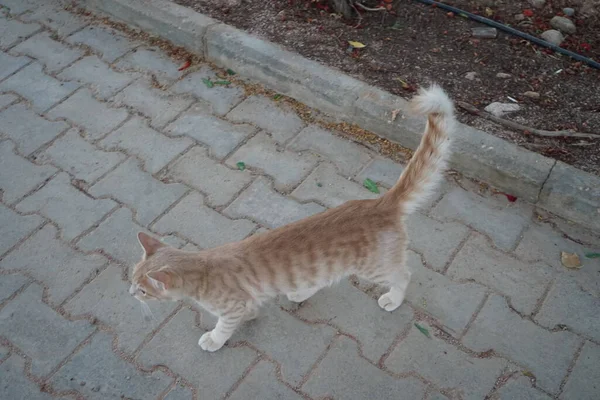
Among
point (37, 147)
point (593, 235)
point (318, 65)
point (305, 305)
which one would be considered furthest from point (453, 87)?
point (37, 147)

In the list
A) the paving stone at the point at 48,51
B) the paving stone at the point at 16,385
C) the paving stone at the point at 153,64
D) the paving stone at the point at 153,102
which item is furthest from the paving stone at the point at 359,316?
the paving stone at the point at 48,51

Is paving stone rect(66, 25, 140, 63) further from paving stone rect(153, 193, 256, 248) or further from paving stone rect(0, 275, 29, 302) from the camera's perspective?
paving stone rect(0, 275, 29, 302)

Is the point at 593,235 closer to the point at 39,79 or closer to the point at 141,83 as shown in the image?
the point at 141,83

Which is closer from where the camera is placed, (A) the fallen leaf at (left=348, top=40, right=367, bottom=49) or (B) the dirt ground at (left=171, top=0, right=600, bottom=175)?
(B) the dirt ground at (left=171, top=0, right=600, bottom=175)

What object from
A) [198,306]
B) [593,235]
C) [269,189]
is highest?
[593,235]

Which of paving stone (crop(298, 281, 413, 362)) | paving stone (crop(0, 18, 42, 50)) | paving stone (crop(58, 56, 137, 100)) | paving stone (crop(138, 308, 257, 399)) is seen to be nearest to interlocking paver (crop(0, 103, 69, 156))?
paving stone (crop(58, 56, 137, 100))

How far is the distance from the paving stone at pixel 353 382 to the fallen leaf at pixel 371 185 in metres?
1.09

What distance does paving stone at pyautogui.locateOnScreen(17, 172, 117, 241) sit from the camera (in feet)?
11.1

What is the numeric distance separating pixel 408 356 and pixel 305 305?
1.98 ft

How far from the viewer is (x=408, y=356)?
9.11 ft

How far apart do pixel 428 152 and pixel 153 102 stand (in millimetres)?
2366

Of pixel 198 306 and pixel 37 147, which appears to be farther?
pixel 37 147

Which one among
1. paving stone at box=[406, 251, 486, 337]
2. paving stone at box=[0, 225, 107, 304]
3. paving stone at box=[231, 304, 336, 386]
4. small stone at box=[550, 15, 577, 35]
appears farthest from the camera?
small stone at box=[550, 15, 577, 35]

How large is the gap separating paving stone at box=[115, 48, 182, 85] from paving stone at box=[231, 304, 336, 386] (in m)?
2.17
